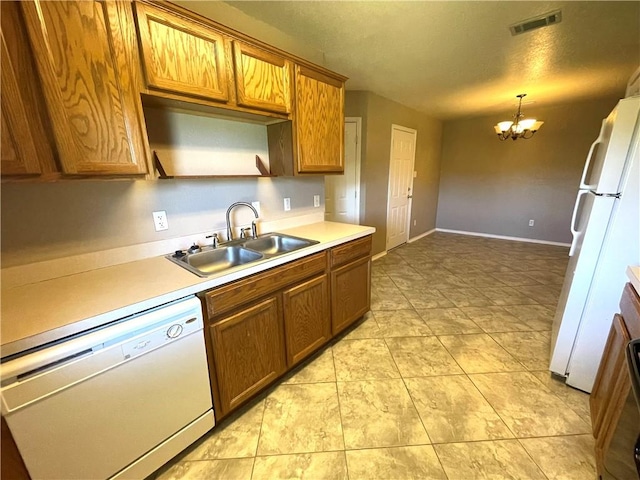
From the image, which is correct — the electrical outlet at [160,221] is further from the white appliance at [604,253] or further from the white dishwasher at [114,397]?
the white appliance at [604,253]

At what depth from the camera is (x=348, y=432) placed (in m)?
1.41

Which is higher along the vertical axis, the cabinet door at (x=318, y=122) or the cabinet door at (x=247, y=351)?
the cabinet door at (x=318, y=122)

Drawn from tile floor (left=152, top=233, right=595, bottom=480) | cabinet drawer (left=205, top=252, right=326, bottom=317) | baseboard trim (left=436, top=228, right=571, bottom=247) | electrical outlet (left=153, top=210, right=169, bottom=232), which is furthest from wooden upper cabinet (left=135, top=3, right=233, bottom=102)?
baseboard trim (left=436, top=228, right=571, bottom=247)

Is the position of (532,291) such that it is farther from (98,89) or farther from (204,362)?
(98,89)

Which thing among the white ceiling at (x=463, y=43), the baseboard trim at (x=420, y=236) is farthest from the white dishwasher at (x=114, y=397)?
the baseboard trim at (x=420, y=236)

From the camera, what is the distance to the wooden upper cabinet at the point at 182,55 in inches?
47.1

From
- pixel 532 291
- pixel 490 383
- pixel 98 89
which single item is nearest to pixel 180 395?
pixel 98 89

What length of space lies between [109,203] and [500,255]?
201 inches

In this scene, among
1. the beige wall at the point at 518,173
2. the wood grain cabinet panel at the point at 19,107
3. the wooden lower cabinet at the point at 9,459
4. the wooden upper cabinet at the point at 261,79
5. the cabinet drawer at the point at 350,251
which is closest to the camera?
the wooden lower cabinet at the point at 9,459

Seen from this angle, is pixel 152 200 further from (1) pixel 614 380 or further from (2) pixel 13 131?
(1) pixel 614 380

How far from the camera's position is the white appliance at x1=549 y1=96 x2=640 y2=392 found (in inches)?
51.1

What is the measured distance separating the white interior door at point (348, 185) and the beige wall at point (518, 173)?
3.13m

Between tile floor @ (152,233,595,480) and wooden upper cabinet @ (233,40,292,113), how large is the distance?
187cm

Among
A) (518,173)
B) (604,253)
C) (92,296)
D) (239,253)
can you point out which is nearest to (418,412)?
(604,253)
